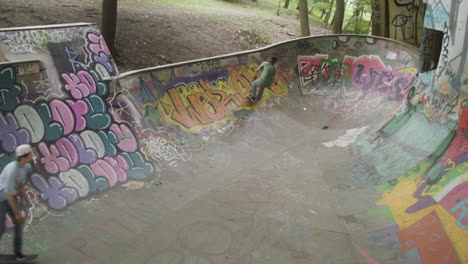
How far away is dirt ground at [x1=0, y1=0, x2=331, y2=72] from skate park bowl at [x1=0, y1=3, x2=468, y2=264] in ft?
13.0

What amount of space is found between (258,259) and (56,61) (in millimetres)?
6457

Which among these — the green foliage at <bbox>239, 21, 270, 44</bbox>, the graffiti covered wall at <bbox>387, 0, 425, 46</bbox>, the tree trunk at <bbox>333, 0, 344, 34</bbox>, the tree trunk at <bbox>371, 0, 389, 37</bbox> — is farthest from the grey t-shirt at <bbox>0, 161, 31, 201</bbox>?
the tree trunk at <bbox>333, 0, 344, 34</bbox>

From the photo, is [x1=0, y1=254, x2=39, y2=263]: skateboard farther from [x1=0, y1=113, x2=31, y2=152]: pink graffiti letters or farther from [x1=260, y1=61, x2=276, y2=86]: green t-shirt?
[x1=260, y1=61, x2=276, y2=86]: green t-shirt

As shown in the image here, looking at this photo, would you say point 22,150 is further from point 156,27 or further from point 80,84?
point 156,27

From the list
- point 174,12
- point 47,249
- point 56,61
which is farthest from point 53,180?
point 174,12

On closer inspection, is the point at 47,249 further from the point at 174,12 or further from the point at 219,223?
the point at 174,12

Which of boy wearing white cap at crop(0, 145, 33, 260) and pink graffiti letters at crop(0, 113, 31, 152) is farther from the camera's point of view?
pink graffiti letters at crop(0, 113, 31, 152)

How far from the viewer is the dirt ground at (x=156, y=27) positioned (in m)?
14.3

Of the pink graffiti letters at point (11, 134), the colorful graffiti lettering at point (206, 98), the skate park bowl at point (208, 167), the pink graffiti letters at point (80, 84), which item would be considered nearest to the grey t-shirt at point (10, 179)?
the skate park bowl at point (208, 167)

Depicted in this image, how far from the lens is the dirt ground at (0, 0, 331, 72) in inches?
564

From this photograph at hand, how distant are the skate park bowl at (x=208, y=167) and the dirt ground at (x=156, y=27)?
397 centimetres

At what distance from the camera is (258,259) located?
6.42 meters

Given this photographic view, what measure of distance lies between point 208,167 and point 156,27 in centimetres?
977

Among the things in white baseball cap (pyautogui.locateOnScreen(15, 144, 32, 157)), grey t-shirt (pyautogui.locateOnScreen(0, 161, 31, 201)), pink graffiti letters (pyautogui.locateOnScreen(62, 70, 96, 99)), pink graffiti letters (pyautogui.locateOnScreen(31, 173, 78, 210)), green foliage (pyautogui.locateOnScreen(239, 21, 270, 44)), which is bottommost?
pink graffiti letters (pyautogui.locateOnScreen(31, 173, 78, 210))
